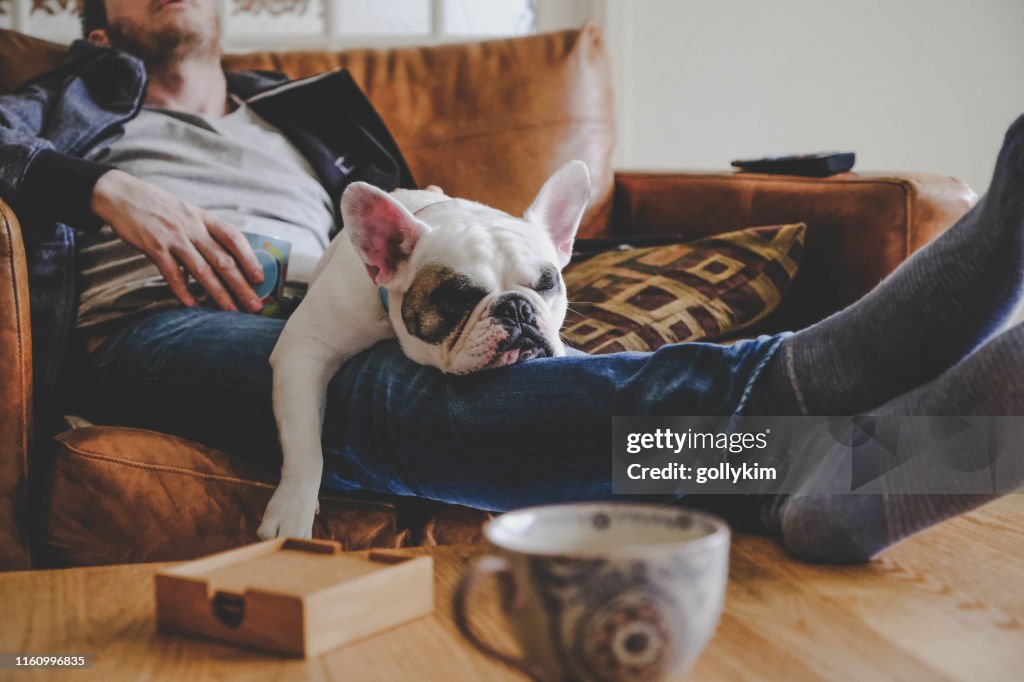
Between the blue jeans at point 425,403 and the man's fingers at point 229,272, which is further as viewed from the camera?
the man's fingers at point 229,272

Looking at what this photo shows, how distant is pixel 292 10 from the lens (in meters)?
2.54

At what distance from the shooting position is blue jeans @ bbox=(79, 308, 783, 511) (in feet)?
2.67

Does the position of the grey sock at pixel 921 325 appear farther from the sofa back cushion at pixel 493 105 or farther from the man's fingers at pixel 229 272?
the sofa back cushion at pixel 493 105

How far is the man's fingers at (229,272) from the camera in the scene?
131 cm

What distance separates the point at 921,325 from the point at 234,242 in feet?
2.99

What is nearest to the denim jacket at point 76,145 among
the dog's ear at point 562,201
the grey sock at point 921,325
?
the dog's ear at point 562,201

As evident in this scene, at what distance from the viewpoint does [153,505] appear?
3.52 ft

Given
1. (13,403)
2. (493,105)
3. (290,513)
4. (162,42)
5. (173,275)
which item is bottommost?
(290,513)

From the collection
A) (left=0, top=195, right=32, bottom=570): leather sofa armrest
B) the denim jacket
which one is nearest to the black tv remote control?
the denim jacket

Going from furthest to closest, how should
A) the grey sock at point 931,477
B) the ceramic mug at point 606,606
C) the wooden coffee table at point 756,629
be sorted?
1. the grey sock at point 931,477
2. the wooden coffee table at point 756,629
3. the ceramic mug at point 606,606

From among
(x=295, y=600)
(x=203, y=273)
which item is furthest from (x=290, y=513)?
(x=295, y=600)

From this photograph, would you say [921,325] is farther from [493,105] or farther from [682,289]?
[493,105]

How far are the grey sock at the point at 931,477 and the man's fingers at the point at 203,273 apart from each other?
0.90m

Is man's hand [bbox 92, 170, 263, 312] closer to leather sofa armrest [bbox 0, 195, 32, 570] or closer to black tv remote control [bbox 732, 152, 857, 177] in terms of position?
leather sofa armrest [bbox 0, 195, 32, 570]
